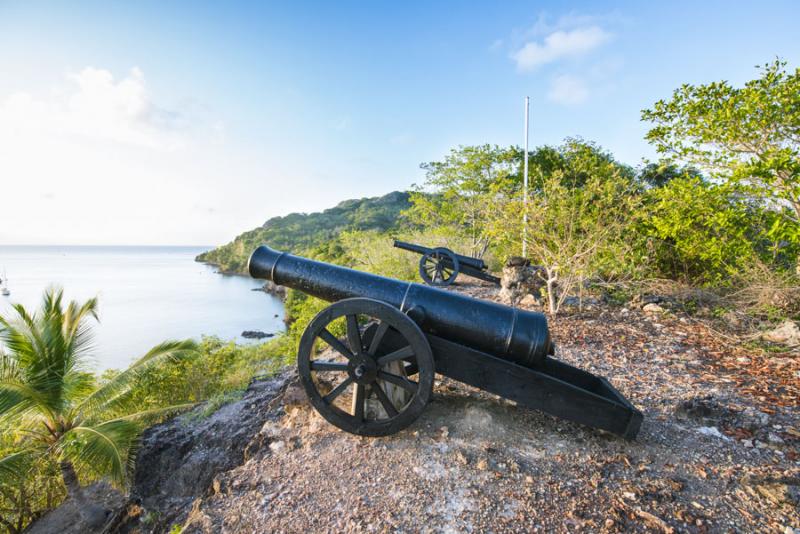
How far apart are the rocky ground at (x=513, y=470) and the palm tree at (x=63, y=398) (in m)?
0.83

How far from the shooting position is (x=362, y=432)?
2.99m

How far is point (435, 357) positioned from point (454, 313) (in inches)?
15.8

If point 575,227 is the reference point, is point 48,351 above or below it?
below

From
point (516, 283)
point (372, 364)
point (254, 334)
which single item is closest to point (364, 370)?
point (372, 364)

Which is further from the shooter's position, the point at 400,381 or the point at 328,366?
the point at 328,366

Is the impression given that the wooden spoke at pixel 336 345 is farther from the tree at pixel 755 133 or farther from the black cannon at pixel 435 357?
the tree at pixel 755 133

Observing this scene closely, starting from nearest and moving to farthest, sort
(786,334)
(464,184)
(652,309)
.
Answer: (786,334)
(652,309)
(464,184)

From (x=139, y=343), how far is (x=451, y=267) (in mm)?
29725

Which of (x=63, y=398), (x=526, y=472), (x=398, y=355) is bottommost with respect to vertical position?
(x=63, y=398)

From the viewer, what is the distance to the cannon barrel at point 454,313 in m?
2.90

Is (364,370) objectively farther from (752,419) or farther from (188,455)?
(752,419)

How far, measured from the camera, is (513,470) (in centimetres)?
265

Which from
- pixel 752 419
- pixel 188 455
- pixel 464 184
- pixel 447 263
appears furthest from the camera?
pixel 464 184

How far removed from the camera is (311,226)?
82.8m
